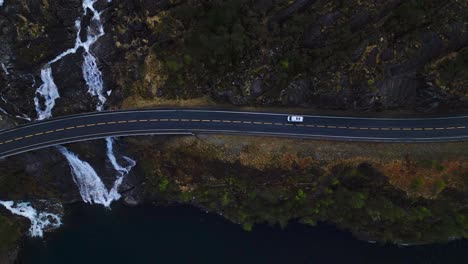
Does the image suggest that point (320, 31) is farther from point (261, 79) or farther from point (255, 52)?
point (261, 79)

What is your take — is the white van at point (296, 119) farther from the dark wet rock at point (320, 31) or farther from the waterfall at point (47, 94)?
the waterfall at point (47, 94)

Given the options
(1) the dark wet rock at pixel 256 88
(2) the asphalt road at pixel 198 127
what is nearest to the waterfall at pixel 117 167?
(2) the asphalt road at pixel 198 127

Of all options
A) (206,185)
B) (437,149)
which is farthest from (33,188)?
(437,149)

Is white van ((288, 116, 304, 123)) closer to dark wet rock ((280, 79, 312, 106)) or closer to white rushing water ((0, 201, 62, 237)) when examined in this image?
dark wet rock ((280, 79, 312, 106))

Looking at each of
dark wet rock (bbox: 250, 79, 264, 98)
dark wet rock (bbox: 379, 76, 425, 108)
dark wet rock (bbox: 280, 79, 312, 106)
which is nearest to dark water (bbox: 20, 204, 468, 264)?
dark wet rock (bbox: 280, 79, 312, 106)

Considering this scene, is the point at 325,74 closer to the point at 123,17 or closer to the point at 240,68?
the point at 240,68

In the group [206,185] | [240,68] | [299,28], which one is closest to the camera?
[299,28]
